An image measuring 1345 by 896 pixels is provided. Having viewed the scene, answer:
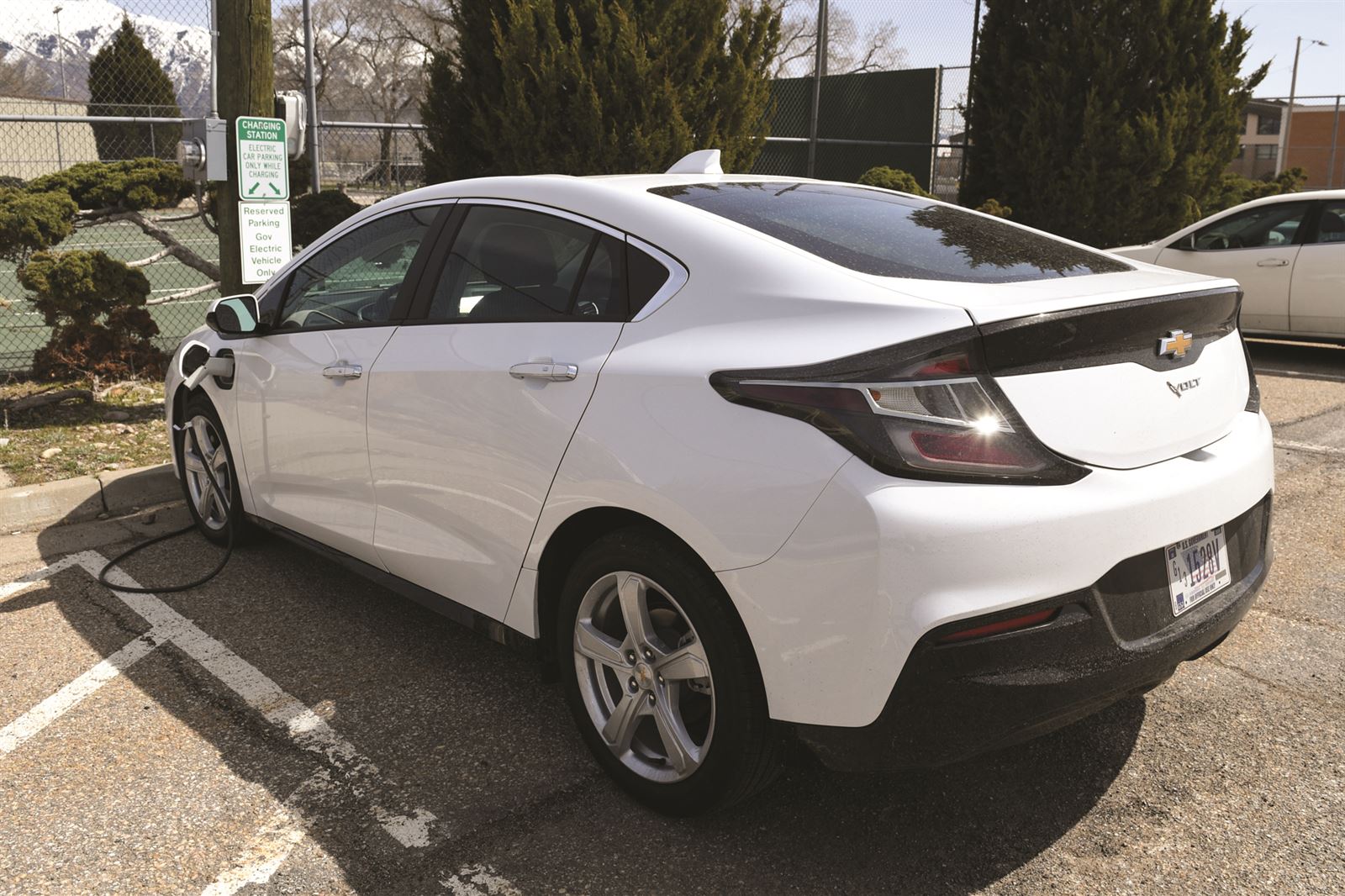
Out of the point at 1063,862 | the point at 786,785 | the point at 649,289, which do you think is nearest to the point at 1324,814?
the point at 1063,862

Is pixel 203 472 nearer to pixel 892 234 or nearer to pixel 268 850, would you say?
pixel 268 850

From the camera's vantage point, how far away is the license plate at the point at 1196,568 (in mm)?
2594

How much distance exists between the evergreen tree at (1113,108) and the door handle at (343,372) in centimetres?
1132

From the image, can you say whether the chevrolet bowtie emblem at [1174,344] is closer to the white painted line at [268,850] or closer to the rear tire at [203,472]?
the white painted line at [268,850]

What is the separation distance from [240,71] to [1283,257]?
8420 millimetres

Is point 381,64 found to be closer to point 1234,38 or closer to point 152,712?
point 1234,38

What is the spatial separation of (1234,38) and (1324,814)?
12717mm

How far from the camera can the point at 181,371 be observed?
4.96 meters

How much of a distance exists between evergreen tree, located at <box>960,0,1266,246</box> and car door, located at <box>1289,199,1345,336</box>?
3571 mm

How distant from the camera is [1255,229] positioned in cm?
998

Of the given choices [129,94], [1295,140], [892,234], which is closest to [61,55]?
[129,94]

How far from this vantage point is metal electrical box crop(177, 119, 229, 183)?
662 centimetres

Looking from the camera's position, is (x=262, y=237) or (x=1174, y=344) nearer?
(x=1174, y=344)

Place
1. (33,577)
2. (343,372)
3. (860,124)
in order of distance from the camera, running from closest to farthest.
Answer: (343,372), (33,577), (860,124)
